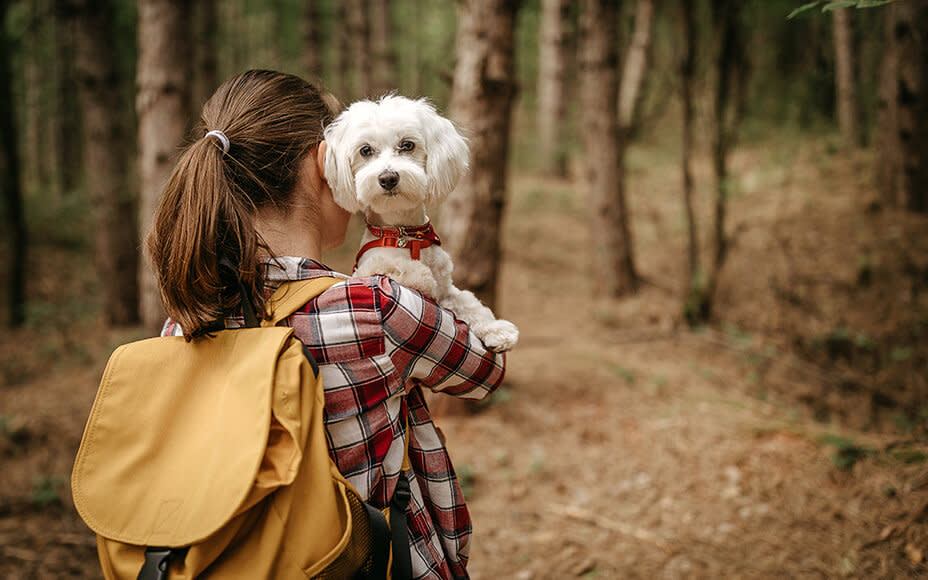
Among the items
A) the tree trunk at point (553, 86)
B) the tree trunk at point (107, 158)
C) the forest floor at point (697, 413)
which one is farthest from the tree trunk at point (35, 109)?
the tree trunk at point (553, 86)

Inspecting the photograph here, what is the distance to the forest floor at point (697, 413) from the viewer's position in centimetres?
320

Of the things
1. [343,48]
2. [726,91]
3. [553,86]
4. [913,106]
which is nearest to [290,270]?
[726,91]

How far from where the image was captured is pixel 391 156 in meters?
1.70

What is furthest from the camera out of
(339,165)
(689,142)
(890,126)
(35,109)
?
(35,109)

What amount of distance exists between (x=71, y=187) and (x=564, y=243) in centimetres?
1132

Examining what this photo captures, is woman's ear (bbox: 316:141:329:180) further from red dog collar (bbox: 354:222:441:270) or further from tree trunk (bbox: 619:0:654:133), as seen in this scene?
tree trunk (bbox: 619:0:654:133)

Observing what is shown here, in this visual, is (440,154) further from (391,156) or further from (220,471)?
(220,471)

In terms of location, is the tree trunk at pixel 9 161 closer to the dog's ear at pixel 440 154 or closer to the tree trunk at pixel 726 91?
the dog's ear at pixel 440 154

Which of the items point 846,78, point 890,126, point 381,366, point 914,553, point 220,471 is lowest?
point 914,553

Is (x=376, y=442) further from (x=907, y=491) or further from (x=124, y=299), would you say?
(x=124, y=299)

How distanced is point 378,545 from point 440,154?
108 centimetres

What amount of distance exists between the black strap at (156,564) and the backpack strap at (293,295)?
502 millimetres

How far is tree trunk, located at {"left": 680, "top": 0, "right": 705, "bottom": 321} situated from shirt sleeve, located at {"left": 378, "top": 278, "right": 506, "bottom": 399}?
17.0ft

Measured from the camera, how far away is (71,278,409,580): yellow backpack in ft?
3.84
